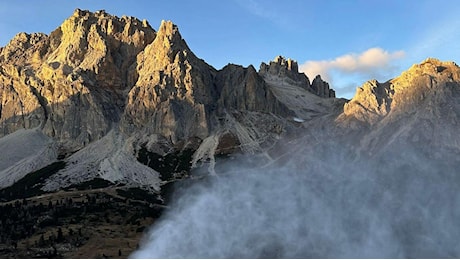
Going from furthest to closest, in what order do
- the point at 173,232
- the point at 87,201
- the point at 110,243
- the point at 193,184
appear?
the point at 193,184 < the point at 87,201 < the point at 110,243 < the point at 173,232

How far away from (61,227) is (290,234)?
199 ft

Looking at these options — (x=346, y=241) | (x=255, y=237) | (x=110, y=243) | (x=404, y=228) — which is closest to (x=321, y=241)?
(x=346, y=241)

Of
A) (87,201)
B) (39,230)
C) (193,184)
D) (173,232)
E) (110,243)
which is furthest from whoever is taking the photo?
(193,184)

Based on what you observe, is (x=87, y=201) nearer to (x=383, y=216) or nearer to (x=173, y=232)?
(x=173, y=232)

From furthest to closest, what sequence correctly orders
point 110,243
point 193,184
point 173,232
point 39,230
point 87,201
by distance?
point 193,184 → point 87,201 → point 39,230 → point 110,243 → point 173,232

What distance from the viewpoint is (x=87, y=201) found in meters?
174

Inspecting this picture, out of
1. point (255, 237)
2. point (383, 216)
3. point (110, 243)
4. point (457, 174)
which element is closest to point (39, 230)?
point (110, 243)

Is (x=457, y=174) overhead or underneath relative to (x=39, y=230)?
overhead

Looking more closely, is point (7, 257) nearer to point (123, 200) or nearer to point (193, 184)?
point (123, 200)

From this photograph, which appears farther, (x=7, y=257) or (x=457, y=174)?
(x=457, y=174)

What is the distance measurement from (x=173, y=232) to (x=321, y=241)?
3078 cm

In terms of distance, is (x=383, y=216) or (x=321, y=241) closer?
(x=321, y=241)

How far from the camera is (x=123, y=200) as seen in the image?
586 ft

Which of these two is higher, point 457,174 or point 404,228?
point 457,174
